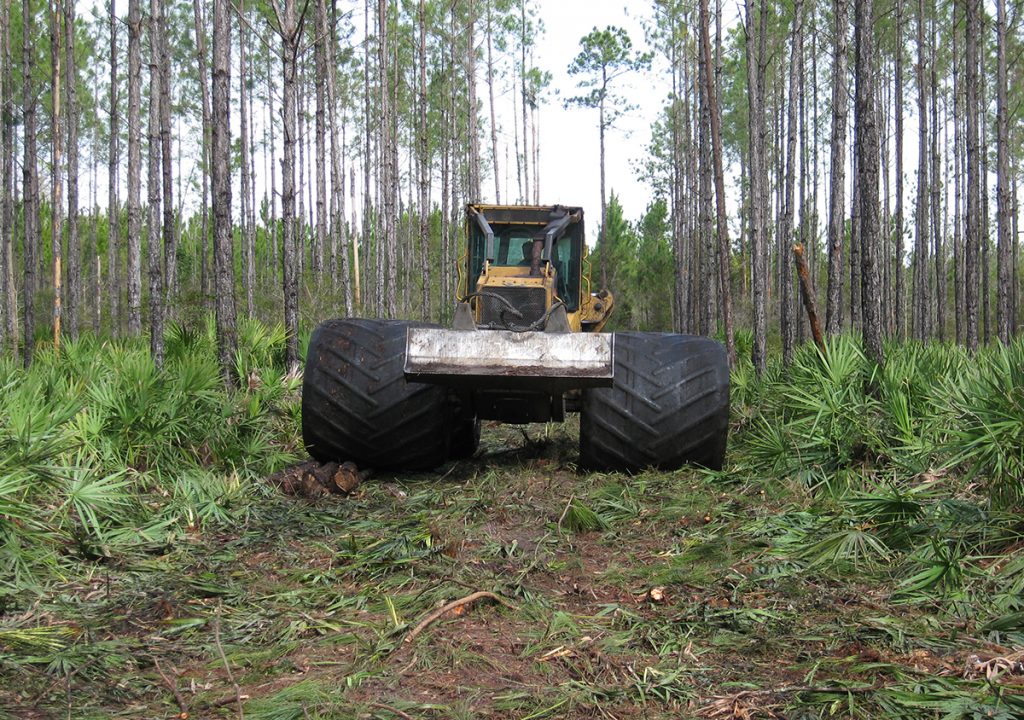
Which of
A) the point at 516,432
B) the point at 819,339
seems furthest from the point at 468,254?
the point at 819,339

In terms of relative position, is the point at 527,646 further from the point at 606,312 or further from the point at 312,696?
the point at 606,312

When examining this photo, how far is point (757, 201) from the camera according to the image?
19.8m

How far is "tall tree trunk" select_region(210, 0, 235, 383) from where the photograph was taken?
10.4 meters

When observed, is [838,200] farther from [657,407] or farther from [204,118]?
[204,118]

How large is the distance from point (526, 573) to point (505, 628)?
0.75 metres

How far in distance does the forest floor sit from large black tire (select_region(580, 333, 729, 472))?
30.6 inches

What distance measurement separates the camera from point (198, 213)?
155 ft

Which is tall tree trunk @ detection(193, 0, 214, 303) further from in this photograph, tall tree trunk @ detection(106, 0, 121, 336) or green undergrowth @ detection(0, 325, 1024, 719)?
green undergrowth @ detection(0, 325, 1024, 719)

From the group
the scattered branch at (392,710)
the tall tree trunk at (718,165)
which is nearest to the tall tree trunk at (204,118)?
the tall tree trunk at (718,165)

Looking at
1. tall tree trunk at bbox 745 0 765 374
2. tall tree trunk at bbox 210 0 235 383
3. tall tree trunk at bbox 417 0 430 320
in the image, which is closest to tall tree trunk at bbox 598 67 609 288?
tall tree trunk at bbox 417 0 430 320

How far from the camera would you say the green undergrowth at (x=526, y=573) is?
9.63ft

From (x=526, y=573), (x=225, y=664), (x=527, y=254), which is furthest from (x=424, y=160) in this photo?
(x=225, y=664)

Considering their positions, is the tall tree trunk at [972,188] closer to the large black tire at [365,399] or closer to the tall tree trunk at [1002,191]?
the tall tree trunk at [1002,191]

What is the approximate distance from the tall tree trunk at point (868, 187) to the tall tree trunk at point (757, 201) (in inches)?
Result: 206
